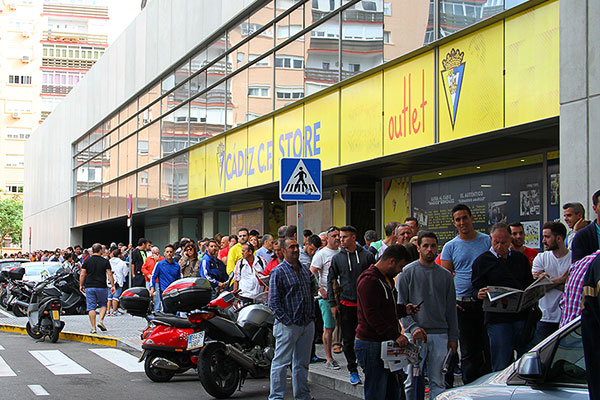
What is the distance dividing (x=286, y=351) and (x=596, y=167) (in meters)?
4.25

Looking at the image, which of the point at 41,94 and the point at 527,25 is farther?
the point at 41,94

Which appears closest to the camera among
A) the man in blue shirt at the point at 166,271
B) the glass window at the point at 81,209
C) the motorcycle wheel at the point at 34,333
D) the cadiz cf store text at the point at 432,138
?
the cadiz cf store text at the point at 432,138

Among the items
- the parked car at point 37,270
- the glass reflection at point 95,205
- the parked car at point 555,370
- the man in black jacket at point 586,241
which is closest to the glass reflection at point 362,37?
the man in black jacket at point 586,241

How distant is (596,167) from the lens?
920 centimetres

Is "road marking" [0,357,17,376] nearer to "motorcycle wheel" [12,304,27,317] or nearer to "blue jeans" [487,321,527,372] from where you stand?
"blue jeans" [487,321,527,372]

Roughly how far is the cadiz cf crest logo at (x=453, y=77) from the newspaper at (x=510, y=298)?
5384mm

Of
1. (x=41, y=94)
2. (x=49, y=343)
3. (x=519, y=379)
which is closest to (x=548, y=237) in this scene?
(x=519, y=379)

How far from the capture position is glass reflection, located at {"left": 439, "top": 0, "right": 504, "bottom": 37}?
→ 38.8 ft

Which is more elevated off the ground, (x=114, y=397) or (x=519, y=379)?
(x=519, y=379)

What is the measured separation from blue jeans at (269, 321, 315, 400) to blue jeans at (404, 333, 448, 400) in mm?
1476

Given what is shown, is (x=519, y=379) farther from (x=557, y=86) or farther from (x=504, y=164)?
(x=504, y=164)

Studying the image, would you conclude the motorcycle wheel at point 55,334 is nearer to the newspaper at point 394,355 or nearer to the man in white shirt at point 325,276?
the man in white shirt at point 325,276

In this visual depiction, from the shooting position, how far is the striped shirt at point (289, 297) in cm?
845

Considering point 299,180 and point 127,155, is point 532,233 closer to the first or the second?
point 299,180
